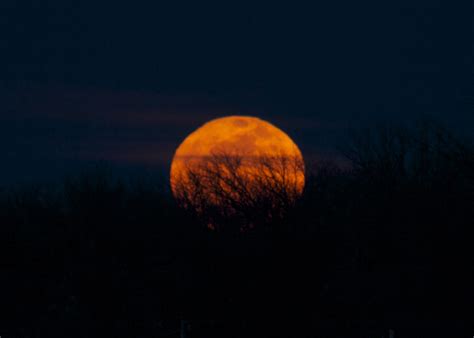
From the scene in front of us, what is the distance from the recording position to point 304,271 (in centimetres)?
2750

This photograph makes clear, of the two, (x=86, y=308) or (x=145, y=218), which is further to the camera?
(x=145, y=218)

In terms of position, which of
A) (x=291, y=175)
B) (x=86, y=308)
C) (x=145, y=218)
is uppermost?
(x=291, y=175)

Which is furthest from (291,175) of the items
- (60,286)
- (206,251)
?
(60,286)

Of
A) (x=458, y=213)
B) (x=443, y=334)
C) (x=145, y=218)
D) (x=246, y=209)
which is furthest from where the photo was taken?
(x=145, y=218)

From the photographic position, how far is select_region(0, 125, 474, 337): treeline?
2675 cm

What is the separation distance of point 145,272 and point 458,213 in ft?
51.2

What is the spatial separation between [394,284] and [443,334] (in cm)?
669

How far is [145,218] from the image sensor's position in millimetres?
43156

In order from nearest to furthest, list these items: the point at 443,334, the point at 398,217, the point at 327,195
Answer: the point at 443,334, the point at 398,217, the point at 327,195

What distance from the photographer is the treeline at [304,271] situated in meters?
26.8

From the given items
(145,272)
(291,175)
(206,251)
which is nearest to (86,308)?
(145,272)

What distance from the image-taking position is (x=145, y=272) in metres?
36.8

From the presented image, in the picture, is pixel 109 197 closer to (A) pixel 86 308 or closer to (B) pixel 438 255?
(A) pixel 86 308

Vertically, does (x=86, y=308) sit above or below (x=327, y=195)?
below
